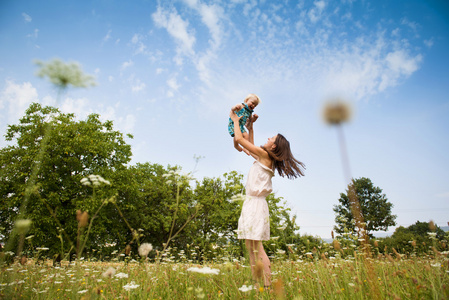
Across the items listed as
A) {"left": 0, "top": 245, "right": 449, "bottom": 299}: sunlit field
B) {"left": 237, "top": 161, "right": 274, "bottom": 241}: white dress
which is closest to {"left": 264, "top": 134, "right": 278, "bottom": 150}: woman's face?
{"left": 237, "top": 161, "right": 274, "bottom": 241}: white dress

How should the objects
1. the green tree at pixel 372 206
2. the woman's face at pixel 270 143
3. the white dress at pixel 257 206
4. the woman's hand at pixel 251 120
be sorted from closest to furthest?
the white dress at pixel 257 206, the woman's face at pixel 270 143, the woman's hand at pixel 251 120, the green tree at pixel 372 206

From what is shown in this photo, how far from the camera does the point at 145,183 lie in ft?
78.2

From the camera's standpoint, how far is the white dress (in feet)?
10.9

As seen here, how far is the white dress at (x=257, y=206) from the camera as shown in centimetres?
332

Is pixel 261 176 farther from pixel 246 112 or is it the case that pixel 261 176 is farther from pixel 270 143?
pixel 246 112

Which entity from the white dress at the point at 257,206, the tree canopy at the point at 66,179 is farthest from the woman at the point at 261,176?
the tree canopy at the point at 66,179

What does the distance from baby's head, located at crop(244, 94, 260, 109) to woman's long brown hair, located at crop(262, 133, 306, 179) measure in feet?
2.93

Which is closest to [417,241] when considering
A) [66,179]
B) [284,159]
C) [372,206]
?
[284,159]

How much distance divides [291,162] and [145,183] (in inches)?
864

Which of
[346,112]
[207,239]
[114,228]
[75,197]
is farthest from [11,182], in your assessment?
[346,112]

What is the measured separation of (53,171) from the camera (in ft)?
51.3

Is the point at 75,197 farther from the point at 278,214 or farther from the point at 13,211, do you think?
the point at 278,214

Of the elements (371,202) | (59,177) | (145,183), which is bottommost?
(59,177)

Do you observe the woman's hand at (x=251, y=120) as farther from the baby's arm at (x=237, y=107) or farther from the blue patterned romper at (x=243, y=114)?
the baby's arm at (x=237, y=107)
